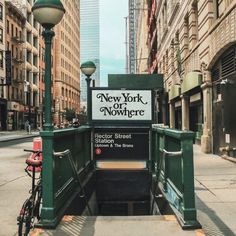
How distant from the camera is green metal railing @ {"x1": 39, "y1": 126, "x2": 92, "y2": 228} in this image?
6.02 m

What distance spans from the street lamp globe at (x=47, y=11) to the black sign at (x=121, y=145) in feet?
16.4

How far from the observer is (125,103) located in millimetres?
11297

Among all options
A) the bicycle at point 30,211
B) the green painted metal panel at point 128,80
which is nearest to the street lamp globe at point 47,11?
the bicycle at point 30,211

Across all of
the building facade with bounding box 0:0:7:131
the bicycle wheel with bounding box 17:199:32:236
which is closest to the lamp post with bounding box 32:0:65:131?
the bicycle wheel with bounding box 17:199:32:236

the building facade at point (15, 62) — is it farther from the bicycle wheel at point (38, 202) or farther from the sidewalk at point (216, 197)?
the bicycle wheel at point (38, 202)

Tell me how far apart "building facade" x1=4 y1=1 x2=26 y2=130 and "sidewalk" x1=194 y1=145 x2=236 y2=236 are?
180ft

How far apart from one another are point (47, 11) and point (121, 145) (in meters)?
5.29

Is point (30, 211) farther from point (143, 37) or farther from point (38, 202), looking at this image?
point (143, 37)

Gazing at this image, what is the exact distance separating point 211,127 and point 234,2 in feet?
22.8

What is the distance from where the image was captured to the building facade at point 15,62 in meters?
70.1

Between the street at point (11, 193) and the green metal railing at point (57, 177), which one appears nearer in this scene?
the green metal railing at point (57, 177)

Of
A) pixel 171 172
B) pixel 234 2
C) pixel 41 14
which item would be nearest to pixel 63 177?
pixel 171 172

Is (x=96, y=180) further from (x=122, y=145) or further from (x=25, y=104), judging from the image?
(x=25, y=104)

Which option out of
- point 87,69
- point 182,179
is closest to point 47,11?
point 182,179
